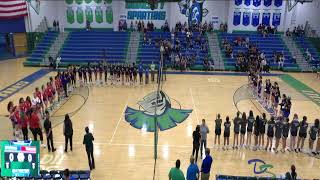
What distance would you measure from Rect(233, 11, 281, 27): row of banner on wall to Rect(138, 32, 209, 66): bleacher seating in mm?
5092

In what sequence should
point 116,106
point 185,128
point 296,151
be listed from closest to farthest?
point 296,151, point 185,128, point 116,106

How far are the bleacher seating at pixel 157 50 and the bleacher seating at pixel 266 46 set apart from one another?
241 centimetres

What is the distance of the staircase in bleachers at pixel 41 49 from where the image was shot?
2966cm

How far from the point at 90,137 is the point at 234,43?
23.4 metres

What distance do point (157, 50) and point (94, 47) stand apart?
19.6 ft

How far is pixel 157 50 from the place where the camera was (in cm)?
3095

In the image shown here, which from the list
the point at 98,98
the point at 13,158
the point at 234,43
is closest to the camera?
the point at 13,158

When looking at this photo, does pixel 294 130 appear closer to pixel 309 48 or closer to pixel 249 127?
pixel 249 127

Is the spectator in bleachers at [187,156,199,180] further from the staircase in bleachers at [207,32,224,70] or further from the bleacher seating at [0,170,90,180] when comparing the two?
the staircase in bleachers at [207,32,224,70]

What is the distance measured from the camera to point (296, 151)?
1298cm

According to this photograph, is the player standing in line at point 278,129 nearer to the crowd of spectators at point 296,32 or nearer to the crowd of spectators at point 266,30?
the crowd of spectators at point 266,30

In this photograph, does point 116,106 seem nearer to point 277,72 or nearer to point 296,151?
point 296,151

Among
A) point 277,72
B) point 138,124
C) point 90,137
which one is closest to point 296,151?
point 138,124

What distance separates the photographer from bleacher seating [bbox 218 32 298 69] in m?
29.5
